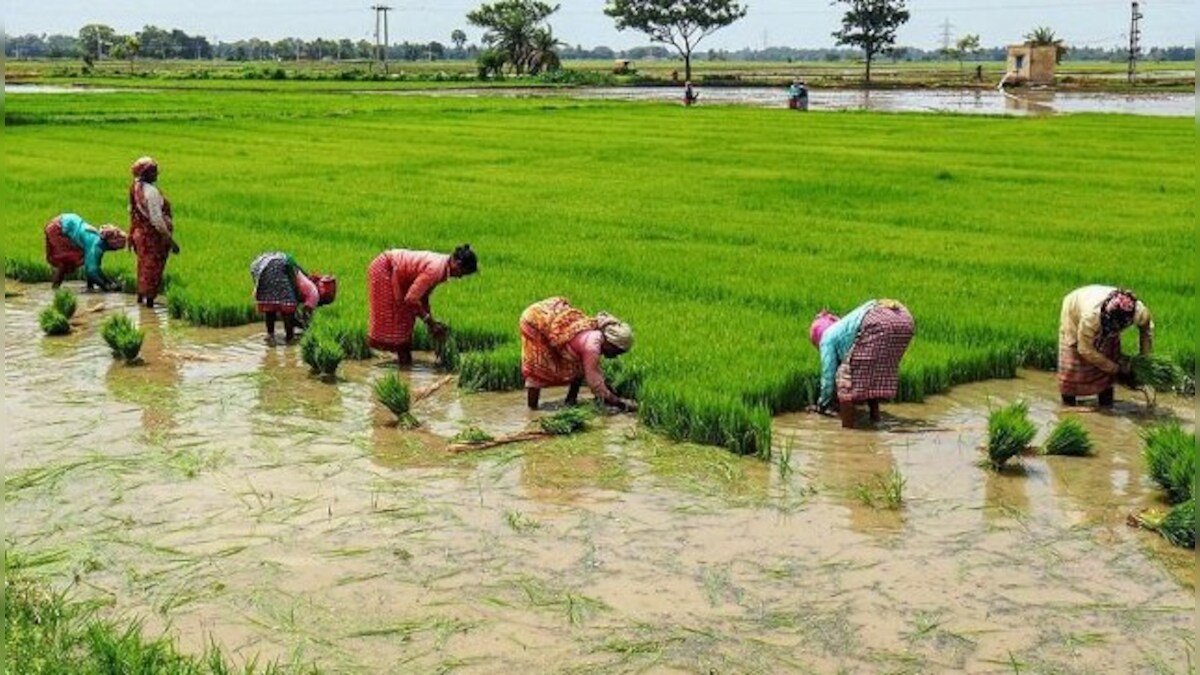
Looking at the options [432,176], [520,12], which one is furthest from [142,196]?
[520,12]

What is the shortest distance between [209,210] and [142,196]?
5510 millimetres

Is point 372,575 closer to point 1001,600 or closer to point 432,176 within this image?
point 1001,600

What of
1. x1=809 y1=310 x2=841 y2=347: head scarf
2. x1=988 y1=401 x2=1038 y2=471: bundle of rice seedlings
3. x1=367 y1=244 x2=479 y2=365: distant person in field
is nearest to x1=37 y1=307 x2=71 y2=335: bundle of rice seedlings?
x1=367 y1=244 x2=479 y2=365: distant person in field

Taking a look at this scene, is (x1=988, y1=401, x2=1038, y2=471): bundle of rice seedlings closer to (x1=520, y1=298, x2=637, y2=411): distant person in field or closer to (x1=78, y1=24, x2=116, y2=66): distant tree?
(x1=520, y1=298, x2=637, y2=411): distant person in field

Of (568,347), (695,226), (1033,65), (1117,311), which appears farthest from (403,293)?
(1033,65)

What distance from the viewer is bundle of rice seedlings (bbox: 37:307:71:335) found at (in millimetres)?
9273

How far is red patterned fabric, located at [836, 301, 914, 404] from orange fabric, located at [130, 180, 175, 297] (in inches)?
215

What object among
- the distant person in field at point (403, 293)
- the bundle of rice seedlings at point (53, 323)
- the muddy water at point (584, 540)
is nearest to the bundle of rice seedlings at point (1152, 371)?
the muddy water at point (584, 540)

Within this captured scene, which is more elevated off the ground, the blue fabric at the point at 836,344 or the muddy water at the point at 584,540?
the blue fabric at the point at 836,344

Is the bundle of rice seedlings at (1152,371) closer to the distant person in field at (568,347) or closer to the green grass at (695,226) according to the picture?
the green grass at (695,226)

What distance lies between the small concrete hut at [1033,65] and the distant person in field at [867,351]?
180 ft

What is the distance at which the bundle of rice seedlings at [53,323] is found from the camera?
30.4ft

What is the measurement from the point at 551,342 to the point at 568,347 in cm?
9

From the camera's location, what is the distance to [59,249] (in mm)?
11008
